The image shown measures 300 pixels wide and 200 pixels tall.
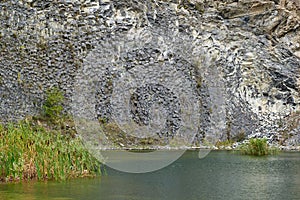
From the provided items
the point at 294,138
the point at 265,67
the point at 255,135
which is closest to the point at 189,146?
the point at 255,135

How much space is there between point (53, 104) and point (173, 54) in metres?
10.4

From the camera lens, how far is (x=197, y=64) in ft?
133

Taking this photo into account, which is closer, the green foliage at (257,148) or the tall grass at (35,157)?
the tall grass at (35,157)

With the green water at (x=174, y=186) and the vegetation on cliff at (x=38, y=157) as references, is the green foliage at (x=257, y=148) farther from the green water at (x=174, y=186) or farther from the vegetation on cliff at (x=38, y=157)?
the vegetation on cliff at (x=38, y=157)

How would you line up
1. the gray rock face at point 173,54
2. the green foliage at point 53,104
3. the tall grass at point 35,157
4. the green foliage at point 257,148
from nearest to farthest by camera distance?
the tall grass at point 35,157 < the green foliage at point 257,148 < the green foliage at point 53,104 < the gray rock face at point 173,54

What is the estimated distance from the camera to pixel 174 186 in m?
14.9

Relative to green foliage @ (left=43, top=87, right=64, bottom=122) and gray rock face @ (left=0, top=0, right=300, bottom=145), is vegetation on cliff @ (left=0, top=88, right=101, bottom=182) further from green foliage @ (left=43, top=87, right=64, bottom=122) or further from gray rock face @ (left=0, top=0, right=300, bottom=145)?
green foliage @ (left=43, top=87, right=64, bottom=122)

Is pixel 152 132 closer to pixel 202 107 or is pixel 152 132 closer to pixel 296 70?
pixel 202 107

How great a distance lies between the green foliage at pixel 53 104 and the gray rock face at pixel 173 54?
0.48 meters

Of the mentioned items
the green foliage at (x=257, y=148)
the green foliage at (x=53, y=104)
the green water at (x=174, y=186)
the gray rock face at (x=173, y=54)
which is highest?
A: the gray rock face at (x=173, y=54)

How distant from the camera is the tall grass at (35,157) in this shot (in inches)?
563

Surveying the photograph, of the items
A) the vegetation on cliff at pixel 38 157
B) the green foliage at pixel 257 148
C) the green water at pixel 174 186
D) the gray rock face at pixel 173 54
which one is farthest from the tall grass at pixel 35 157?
the gray rock face at pixel 173 54

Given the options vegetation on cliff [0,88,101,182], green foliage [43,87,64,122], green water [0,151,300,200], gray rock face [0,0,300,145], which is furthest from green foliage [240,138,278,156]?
vegetation on cliff [0,88,101,182]

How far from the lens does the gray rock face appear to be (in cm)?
3581
